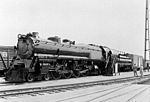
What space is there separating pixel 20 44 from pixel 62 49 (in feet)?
11.9

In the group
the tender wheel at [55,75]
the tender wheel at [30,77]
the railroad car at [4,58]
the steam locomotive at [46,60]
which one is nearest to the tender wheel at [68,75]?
the steam locomotive at [46,60]

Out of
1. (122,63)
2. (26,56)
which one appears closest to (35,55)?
(26,56)

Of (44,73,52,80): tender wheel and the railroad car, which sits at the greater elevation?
the railroad car

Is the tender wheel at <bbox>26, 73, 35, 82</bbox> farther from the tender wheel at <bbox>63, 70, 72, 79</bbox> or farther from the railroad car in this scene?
the railroad car

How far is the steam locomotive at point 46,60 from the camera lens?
59.3 feet

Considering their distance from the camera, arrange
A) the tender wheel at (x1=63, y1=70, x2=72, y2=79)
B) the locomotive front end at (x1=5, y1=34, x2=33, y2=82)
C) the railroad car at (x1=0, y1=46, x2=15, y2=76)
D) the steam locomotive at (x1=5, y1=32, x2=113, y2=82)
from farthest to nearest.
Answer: the railroad car at (x1=0, y1=46, x2=15, y2=76)
the tender wheel at (x1=63, y1=70, x2=72, y2=79)
the steam locomotive at (x1=5, y1=32, x2=113, y2=82)
the locomotive front end at (x1=5, y1=34, x2=33, y2=82)

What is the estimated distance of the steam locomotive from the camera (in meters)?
18.1

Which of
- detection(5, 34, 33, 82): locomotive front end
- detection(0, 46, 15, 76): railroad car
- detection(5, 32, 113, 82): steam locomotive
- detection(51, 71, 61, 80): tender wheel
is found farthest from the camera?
detection(0, 46, 15, 76): railroad car

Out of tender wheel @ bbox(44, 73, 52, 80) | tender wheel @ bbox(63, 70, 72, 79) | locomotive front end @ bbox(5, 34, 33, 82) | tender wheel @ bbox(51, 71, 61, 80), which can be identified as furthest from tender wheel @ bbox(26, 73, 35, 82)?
tender wheel @ bbox(63, 70, 72, 79)

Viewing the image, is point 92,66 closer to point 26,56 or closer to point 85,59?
point 85,59

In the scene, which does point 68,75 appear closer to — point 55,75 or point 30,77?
point 55,75

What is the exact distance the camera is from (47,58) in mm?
19516

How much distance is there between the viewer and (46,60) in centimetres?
1930

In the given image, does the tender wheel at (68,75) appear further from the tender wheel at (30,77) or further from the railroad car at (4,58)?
the railroad car at (4,58)
